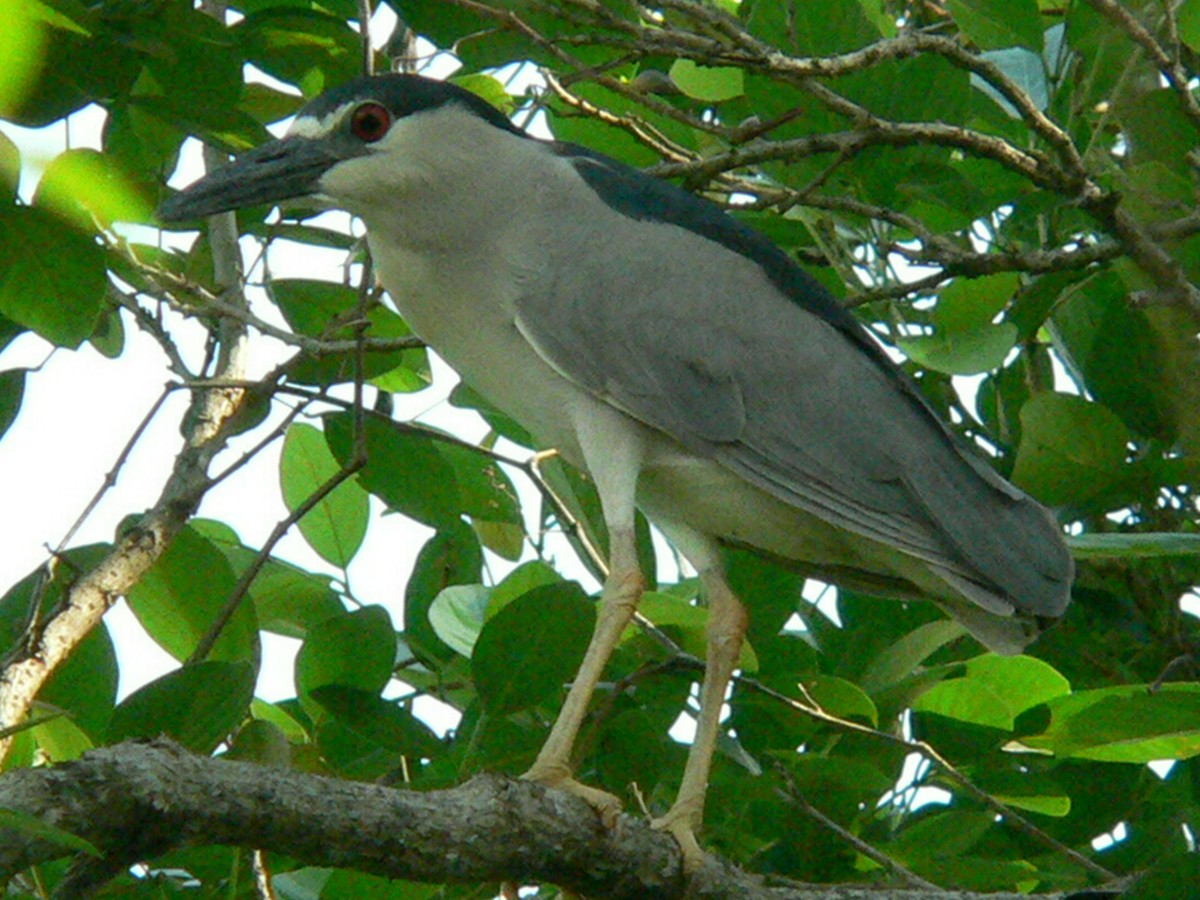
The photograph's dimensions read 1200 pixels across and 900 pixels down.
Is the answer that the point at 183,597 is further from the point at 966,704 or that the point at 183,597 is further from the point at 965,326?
the point at 965,326

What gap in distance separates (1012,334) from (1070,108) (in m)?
0.41

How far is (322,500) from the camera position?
2.91 meters

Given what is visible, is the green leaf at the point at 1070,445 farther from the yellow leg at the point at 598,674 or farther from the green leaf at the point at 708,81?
the green leaf at the point at 708,81

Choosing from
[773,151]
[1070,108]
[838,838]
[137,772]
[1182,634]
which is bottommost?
[137,772]

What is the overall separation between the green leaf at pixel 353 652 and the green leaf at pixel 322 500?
0.53 meters

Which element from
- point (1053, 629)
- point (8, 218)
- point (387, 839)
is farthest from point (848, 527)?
point (8, 218)

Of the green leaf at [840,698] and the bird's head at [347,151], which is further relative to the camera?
the bird's head at [347,151]

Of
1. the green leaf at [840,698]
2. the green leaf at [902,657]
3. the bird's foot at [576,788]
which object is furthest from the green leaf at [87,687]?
the green leaf at [902,657]

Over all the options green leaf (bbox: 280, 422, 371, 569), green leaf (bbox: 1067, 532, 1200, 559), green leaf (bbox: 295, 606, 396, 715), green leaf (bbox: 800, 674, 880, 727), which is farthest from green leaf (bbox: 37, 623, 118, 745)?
green leaf (bbox: 1067, 532, 1200, 559)

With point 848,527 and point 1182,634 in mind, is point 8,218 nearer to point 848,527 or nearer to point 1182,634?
point 848,527

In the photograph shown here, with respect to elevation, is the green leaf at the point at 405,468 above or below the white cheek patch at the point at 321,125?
below

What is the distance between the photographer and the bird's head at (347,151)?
9.09ft

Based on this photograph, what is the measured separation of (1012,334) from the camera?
2.57 m

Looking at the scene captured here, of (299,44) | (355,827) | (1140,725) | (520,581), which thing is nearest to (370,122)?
(299,44)
